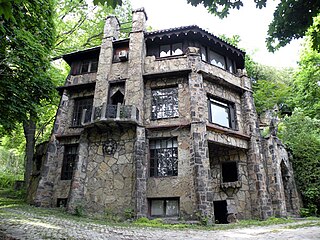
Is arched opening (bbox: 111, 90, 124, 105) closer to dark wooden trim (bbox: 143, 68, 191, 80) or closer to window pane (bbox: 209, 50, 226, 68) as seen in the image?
dark wooden trim (bbox: 143, 68, 191, 80)

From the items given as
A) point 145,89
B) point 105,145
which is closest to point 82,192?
point 105,145

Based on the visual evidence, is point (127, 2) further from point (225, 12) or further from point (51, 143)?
point (225, 12)

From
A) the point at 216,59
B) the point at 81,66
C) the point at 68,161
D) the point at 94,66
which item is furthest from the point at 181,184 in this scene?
the point at 81,66

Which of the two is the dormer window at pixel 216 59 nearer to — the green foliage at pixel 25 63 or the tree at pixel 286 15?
the green foliage at pixel 25 63

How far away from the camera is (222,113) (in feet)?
53.0

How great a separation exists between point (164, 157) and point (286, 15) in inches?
400

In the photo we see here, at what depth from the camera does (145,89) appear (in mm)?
15648

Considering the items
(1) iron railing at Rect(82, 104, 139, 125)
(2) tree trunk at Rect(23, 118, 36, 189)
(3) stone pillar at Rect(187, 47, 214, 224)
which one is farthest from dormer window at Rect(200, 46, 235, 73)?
(2) tree trunk at Rect(23, 118, 36, 189)

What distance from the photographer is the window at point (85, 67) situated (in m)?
17.8

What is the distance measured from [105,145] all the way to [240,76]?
10.1m

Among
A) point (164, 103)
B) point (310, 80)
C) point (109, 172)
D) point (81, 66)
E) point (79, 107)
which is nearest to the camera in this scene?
point (109, 172)

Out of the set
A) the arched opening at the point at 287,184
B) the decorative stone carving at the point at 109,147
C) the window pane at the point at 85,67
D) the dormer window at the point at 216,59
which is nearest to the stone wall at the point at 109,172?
the decorative stone carving at the point at 109,147

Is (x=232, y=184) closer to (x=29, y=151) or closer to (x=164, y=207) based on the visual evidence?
(x=164, y=207)

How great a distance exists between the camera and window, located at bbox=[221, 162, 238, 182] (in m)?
16.4
